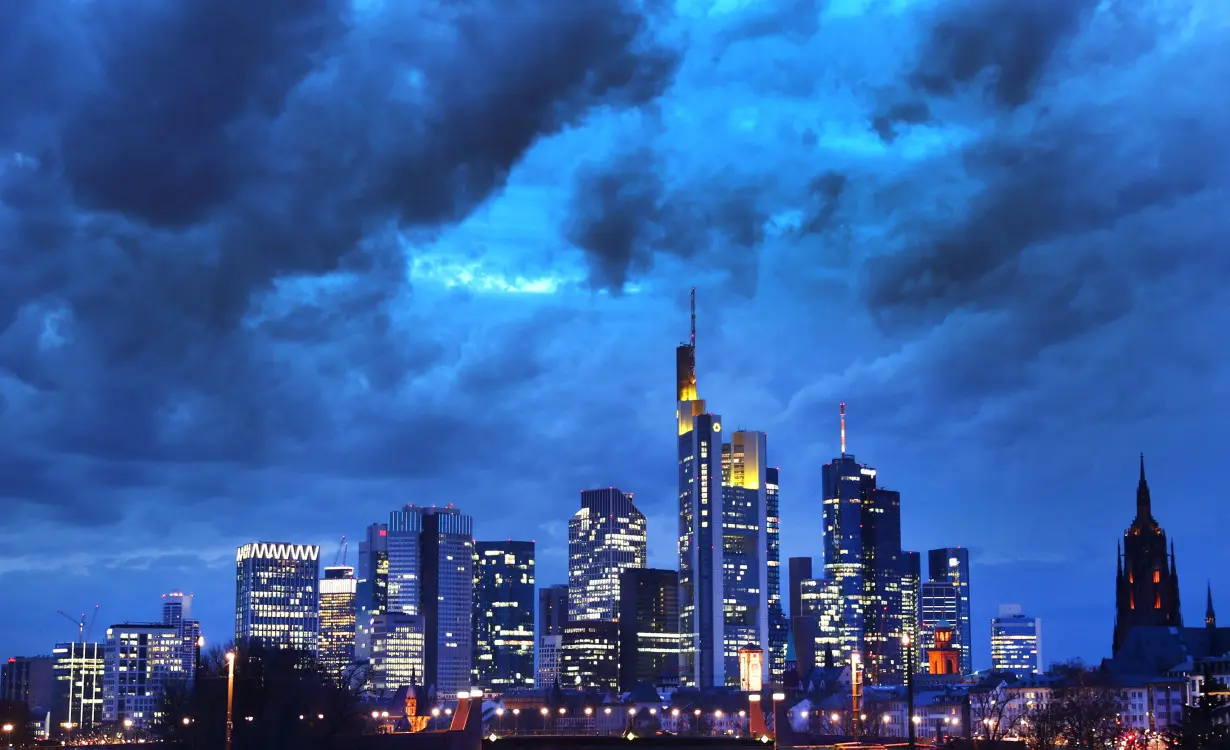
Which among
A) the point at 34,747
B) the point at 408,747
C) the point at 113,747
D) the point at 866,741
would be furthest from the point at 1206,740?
the point at 34,747

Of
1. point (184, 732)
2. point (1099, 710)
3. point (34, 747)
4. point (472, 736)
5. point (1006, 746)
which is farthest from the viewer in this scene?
point (1099, 710)

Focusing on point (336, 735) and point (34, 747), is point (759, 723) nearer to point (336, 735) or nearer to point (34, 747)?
point (336, 735)

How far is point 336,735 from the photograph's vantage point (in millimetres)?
149750

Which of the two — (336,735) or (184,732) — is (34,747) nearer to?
(184,732)

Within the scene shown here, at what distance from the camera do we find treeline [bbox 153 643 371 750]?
150 m

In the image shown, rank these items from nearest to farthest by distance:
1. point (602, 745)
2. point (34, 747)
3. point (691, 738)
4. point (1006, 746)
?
point (602, 745), point (691, 738), point (1006, 746), point (34, 747)

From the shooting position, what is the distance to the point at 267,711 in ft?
509

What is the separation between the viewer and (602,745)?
98.7 metres

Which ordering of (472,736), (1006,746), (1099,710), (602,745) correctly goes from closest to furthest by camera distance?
(602,745)
(472,736)
(1006,746)
(1099,710)

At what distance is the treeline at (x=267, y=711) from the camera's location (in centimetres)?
14962

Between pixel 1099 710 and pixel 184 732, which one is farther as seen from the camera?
pixel 1099 710

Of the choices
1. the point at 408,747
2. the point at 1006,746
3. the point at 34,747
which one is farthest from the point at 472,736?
the point at 34,747

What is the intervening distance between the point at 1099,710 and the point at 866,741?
74.7 m

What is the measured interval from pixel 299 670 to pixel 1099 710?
102 metres
